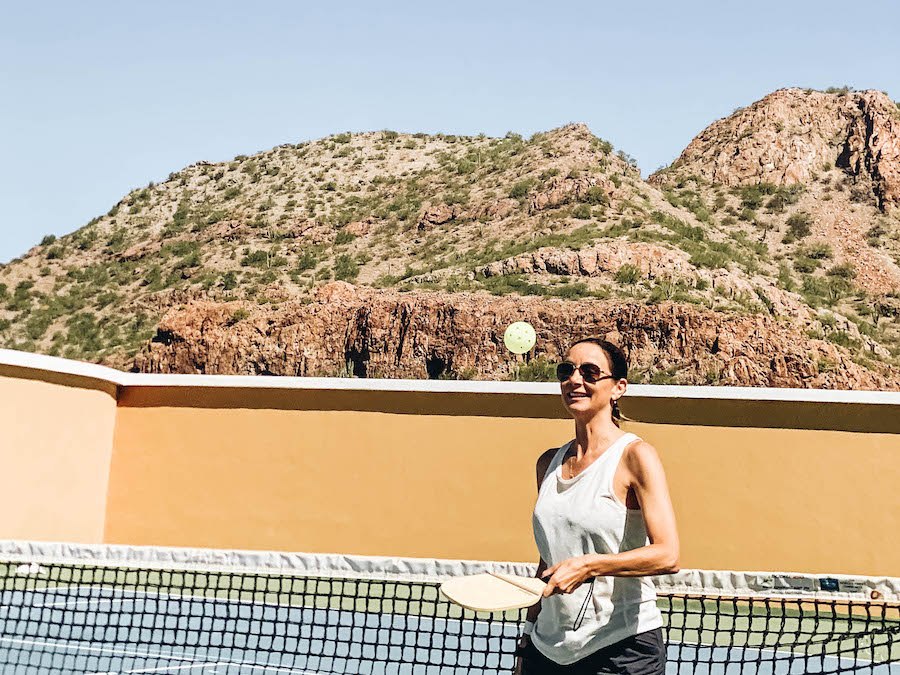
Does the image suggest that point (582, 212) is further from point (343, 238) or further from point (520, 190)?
point (343, 238)

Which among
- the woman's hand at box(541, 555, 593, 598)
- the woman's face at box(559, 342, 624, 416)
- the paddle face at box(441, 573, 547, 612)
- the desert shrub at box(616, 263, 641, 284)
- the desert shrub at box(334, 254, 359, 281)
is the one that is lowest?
the paddle face at box(441, 573, 547, 612)

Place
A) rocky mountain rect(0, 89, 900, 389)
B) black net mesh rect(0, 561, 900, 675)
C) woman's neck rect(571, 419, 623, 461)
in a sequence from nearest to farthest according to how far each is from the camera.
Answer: woman's neck rect(571, 419, 623, 461)
black net mesh rect(0, 561, 900, 675)
rocky mountain rect(0, 89, 900, 389)

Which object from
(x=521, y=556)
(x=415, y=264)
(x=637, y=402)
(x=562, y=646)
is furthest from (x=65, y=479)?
(x=415, y=264)

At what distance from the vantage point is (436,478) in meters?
11.0

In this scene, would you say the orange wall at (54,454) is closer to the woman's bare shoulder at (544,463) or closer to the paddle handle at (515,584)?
the woman's bare shoulder at (544,463)

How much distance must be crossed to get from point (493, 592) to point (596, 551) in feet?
0.97

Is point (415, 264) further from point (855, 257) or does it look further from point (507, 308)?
point (855, 257)

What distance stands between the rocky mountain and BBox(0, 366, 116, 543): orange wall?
1895cm

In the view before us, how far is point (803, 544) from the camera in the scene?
1001cm

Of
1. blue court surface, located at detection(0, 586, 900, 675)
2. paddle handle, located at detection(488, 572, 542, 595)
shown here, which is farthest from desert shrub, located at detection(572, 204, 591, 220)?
paddle handle, located at detection(488, 572, 542, 595)

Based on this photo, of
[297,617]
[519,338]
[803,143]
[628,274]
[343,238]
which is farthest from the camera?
[803,143]

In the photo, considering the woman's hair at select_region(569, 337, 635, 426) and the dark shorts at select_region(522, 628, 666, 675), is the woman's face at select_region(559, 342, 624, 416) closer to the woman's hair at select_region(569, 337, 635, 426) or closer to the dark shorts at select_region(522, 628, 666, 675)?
the woman's hair at select_region(569, 337, 635, 426)

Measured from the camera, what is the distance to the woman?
8.66 feet

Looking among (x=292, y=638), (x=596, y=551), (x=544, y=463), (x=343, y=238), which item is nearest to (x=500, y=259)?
(x=343, y=238)
